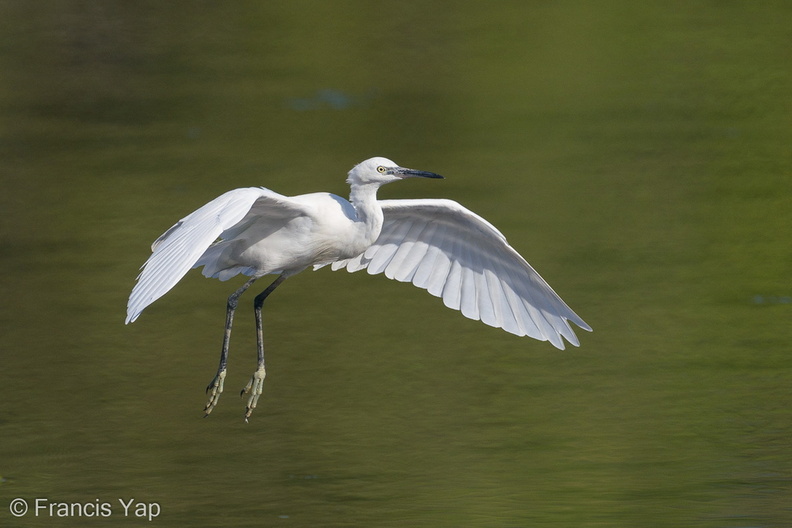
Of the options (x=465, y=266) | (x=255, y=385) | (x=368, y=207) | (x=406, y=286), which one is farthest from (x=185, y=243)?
(x=406, y=286)

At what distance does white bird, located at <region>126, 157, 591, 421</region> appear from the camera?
27.9 feet

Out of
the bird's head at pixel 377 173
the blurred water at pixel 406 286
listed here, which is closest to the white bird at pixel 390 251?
the bird's head at pixel 377 173

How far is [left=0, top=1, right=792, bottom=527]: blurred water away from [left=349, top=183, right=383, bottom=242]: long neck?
1.39m

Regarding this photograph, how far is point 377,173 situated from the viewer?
8484mm

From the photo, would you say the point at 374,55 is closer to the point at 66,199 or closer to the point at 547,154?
the point at 547,154

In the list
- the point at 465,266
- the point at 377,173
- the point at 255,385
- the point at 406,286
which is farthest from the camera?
the point at 406,286

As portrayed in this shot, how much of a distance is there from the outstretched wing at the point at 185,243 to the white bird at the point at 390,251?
0.26 metres

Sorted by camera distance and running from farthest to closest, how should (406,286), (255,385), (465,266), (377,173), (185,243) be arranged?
(406,286), (465,266), (255,385), (377,173), (185,243)

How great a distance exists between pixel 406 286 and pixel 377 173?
3.92 metres

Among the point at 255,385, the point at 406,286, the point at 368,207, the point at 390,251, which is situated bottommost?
the point at 406,286

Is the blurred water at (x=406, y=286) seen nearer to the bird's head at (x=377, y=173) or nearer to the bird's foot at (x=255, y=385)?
the bird's foot at (x=255, y=385)

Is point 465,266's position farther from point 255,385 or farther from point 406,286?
point 406,286

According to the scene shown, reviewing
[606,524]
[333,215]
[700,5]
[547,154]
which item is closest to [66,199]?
[547,154]

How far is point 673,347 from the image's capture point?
10.6 meters
